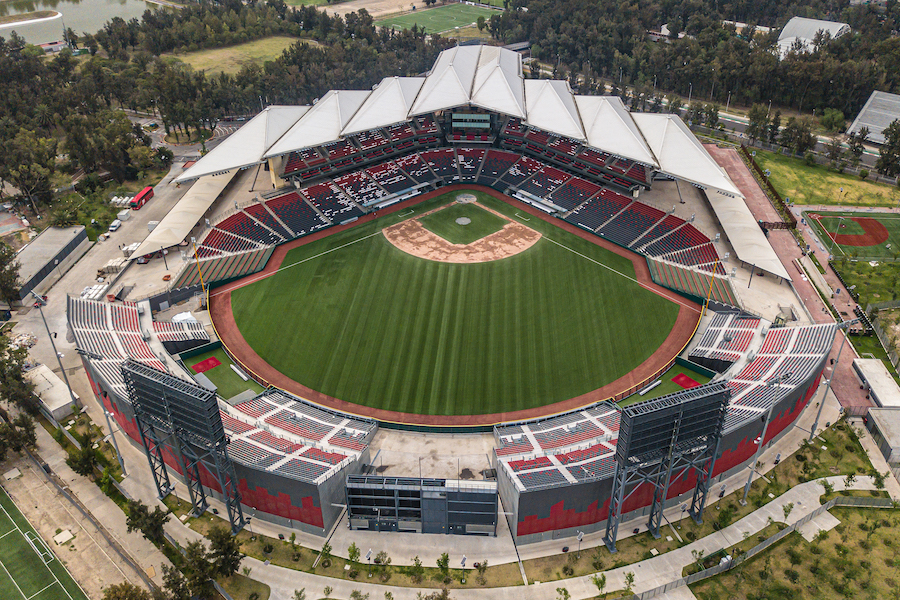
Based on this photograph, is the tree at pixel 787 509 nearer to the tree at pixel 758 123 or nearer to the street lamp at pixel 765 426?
the street lamp at pixel 765 426

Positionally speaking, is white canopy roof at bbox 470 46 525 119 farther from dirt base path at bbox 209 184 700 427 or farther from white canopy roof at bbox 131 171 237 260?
white canopy roof at bbox 131 171 237 260

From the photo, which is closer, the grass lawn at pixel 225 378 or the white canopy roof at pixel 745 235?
the grass lawn at pixel 225 378

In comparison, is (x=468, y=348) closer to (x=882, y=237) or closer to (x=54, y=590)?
(x=54, y=590)

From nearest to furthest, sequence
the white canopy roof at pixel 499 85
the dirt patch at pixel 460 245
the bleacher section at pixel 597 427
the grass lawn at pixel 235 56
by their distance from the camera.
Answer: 1. the bleacher section at pixel 597 427
2. the dirt patch at pixel 460 245
3. the white canopy roof at pixel 499 85
4. the grass lawn at pixel 235 56

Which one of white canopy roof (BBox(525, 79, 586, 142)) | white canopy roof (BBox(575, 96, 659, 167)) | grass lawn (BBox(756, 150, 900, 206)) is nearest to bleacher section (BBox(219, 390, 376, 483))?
white canopy roof (BBox(575, 96, 659, 167))

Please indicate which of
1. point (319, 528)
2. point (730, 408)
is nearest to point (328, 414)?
point (319, 528)

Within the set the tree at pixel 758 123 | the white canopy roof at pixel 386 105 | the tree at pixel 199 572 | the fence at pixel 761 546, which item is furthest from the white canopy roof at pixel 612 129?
the tree at pixel 199 572

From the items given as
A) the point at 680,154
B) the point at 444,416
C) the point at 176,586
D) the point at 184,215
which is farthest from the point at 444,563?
the point at 184,215

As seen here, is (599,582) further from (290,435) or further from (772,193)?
(772,193)
